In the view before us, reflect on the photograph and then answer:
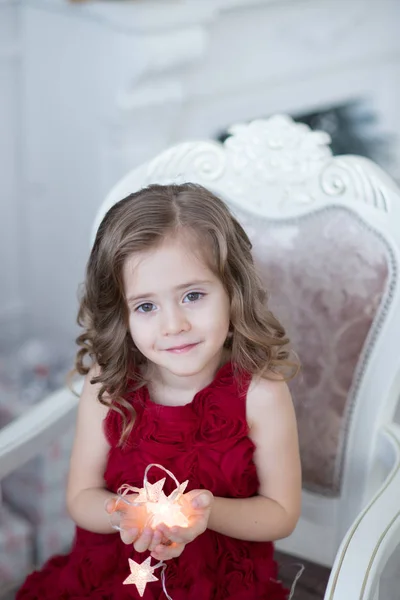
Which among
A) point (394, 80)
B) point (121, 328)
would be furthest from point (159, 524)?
point (394, 80)

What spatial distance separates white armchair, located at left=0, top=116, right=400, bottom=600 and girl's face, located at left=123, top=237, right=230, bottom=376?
10.7 inches

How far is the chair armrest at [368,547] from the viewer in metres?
1.01

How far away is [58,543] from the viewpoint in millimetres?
1990

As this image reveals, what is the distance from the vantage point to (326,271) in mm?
1370

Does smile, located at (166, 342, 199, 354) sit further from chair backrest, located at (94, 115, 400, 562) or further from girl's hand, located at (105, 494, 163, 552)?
chair backrest, located at (94, 115, 400, 562)

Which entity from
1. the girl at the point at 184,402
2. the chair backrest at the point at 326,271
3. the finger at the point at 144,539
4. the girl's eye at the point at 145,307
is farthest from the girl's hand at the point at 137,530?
the chair backrest at the point at 326,271

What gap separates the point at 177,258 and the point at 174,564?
1.46 feet

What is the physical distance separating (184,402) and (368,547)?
35 centimetres

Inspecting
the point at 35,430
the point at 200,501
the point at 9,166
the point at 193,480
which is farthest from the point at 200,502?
the point at 9,166

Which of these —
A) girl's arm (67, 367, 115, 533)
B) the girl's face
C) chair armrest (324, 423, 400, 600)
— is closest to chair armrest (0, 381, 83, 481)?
girl's arm (67, 367, 115, 533)

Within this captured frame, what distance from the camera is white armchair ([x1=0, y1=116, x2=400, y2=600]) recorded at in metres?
1.33

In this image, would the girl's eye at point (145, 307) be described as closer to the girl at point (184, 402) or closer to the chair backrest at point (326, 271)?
the girl at point (184, 402)

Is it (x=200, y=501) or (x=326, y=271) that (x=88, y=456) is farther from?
(x=326, y=271)

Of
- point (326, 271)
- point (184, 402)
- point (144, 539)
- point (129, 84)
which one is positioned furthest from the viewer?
point (129, 84)
